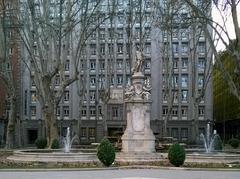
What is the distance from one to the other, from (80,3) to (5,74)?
817 cm

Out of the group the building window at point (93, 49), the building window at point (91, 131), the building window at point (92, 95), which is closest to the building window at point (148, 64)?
the building window at point (93, 49)

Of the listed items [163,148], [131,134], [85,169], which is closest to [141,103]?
[131,134]

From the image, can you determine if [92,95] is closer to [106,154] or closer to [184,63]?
[184,63]

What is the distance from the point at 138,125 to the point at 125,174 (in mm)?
10431

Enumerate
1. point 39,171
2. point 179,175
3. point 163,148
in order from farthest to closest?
point 163,148, point 39,171, point 179,175

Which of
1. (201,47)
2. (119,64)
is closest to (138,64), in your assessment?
(119,64)

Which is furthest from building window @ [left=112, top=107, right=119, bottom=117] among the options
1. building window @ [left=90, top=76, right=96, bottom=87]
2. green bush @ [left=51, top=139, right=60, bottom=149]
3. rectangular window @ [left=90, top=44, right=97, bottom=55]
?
green bush @ [left=51, top=139, right=60, bottom=149]

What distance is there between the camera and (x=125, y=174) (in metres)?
19.4

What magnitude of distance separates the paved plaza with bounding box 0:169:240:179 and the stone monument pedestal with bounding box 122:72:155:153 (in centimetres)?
796

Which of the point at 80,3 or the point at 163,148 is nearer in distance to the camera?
the point at 163,148

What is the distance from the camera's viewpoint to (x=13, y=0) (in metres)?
38.6

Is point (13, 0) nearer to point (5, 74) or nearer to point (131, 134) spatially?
point (5, 74)

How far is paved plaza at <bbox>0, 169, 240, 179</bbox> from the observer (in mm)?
18406

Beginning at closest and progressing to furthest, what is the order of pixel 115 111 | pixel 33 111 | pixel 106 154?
1. pixel 106 154
2. pixel 115 111
3. pixel 33 111
